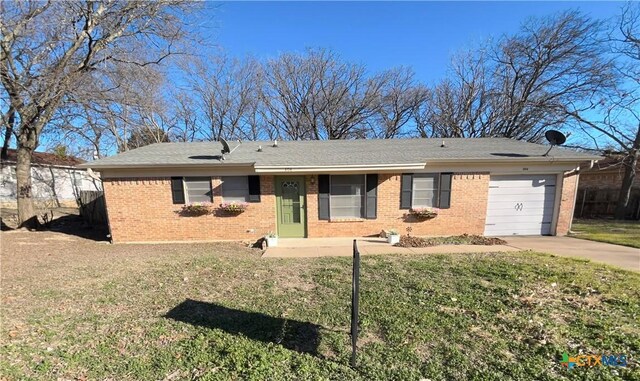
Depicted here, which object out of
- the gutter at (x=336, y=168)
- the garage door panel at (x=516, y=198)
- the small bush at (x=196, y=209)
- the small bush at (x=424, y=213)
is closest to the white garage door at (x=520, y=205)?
the garage door panel at (x=516, y=198)

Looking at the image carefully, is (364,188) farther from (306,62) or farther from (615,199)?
(615,199)

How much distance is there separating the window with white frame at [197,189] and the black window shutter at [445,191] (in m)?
7.26

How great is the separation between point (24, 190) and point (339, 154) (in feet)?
39.9

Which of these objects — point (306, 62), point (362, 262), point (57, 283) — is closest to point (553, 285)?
point (362, 262)

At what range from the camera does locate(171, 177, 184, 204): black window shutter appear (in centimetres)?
820

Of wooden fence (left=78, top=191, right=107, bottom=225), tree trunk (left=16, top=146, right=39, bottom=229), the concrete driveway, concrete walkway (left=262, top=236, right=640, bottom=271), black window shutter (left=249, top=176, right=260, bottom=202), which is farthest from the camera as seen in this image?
wooden fence (left=78, top=191, right=107, bottom=225)

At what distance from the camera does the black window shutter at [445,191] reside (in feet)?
27.3

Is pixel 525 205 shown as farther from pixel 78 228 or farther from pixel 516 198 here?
pixel 78 228

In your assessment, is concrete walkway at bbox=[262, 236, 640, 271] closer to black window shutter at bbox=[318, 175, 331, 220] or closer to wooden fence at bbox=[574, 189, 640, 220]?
black window shutter at bbox=[318, 175, 331, 220]

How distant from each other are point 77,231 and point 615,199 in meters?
26.0

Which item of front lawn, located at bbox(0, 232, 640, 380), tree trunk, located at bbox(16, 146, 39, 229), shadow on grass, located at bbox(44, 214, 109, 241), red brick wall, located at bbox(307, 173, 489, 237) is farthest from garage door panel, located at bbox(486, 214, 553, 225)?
tree trunk, located at bbox(16, 146, 39, 229)

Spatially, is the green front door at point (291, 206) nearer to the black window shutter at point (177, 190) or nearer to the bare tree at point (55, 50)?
the black window shutter at point (177, 190)

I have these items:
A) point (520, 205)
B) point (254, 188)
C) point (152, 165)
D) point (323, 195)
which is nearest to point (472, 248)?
point (520, 205)

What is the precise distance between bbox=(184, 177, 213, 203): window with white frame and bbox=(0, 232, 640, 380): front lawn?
2.77 meters
